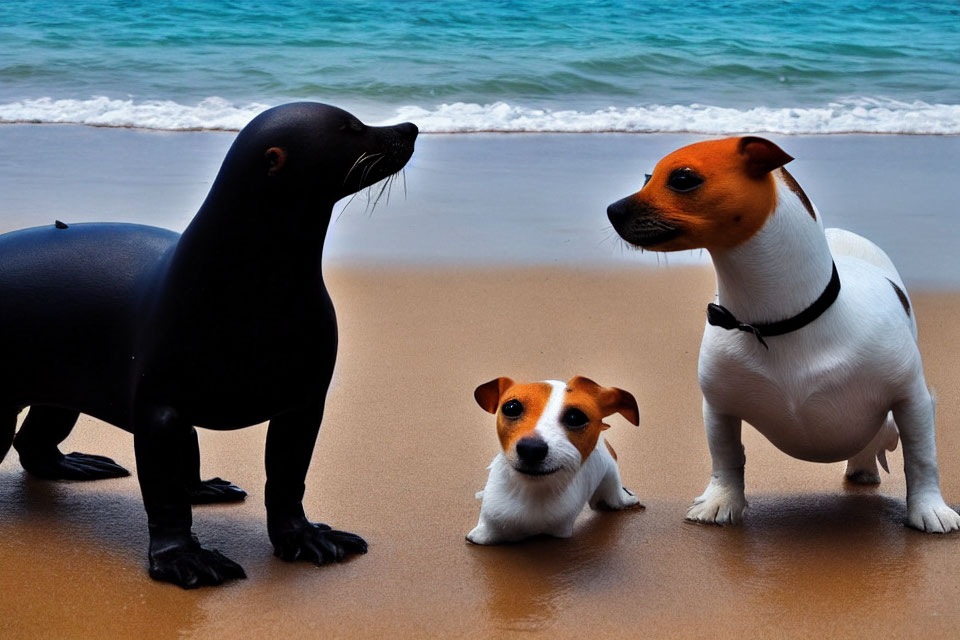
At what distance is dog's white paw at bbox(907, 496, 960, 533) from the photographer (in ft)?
11.6

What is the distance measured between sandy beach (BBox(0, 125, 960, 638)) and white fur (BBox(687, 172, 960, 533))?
0.24 m

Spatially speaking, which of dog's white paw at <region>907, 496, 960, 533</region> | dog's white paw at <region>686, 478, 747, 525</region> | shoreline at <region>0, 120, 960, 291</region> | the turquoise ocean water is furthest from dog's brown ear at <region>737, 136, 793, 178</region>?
the turquoise ocean water

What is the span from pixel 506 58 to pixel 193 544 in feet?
34.6

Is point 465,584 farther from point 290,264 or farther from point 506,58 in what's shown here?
point 506,58

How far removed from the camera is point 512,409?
338cm

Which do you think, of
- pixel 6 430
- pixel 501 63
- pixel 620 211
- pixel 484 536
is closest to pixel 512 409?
pixel 484 536

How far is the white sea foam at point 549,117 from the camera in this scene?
10.3 meters

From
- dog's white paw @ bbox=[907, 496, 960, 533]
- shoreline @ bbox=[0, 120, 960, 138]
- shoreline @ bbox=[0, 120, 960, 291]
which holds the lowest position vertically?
shoreline @ bbox=[0, 120, 960, 138]

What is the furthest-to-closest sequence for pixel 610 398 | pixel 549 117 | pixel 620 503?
pixel 549 117, pixel 620 503, pixel 610 398

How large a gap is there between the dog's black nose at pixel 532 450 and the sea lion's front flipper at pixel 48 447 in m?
Result: 1.47

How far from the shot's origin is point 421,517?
371 cm

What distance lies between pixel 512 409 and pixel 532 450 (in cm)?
17

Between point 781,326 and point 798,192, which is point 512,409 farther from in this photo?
point 798,192

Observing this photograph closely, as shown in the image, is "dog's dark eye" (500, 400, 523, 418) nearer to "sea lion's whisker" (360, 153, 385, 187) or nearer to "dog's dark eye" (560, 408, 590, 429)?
"dog's dark eye" (560, 408, 590, 429)
